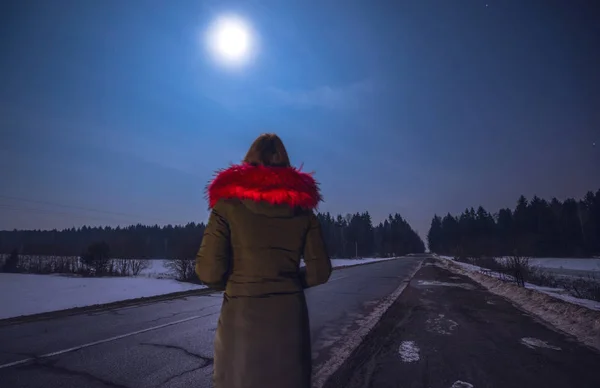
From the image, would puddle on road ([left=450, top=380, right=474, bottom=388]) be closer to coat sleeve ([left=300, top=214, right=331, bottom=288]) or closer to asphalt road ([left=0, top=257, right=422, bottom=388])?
asphalt road ([left=0, top=257, right=422, bottom=388])

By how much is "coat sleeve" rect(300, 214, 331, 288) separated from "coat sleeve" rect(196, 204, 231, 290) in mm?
468

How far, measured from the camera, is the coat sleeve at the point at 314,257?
1.78 meters

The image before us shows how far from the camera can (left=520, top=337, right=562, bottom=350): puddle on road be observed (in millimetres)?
5605

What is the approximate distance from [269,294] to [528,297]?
43.5ft

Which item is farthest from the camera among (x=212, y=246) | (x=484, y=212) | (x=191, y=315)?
(x=484, y=212)

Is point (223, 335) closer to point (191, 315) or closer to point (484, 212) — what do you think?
point (191, 315)

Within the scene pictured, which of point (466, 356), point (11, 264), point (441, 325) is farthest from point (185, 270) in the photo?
point (466, 356)

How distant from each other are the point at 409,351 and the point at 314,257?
4.66 metres

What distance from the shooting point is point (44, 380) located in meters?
3.96

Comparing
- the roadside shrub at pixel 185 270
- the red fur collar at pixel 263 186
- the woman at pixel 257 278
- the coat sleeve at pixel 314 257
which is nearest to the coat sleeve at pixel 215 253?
the woman at pixel 257 278

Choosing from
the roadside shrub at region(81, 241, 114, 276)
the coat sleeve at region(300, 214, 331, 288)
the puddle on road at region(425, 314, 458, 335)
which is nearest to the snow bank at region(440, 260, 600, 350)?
the puddle on road at region(425, 314, 458, 335)

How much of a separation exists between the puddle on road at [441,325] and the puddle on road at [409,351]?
1369mm

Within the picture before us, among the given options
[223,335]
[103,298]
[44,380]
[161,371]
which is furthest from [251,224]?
[103,298]

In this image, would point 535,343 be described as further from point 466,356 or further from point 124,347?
point 124,347
